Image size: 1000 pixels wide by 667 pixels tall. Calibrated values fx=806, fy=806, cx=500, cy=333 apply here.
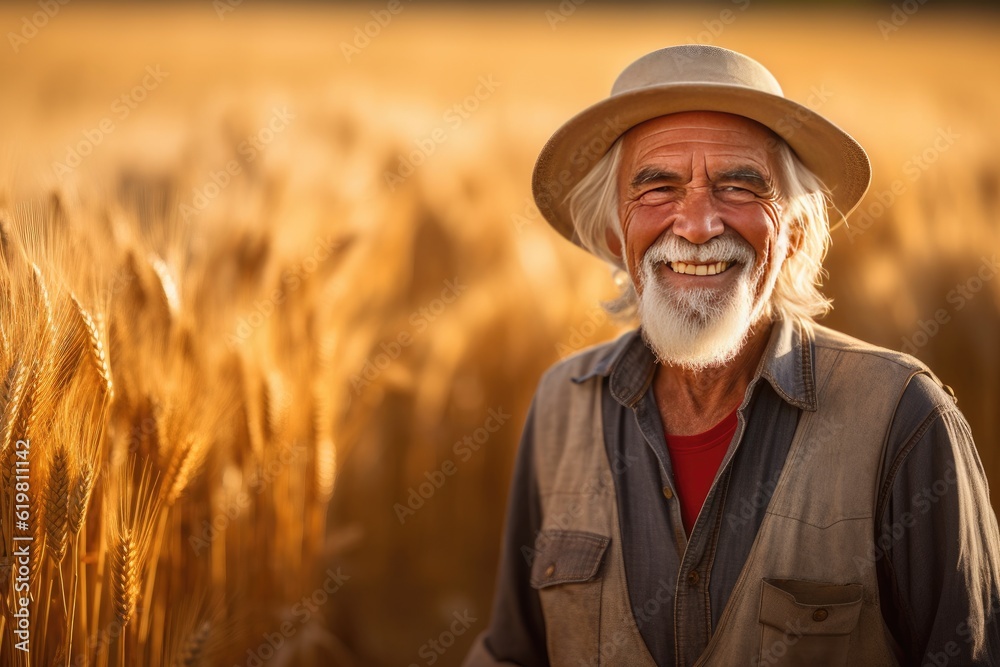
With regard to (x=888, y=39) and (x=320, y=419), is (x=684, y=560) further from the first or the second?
(x=888, y=39)

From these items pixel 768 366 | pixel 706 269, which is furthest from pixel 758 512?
pixel 706 269

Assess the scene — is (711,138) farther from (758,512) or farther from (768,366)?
(758,512)

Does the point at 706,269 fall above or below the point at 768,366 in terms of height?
above

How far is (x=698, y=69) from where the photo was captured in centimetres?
206

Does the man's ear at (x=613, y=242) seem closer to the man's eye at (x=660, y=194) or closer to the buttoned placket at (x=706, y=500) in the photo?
the man's eye at (x=660, y=194)

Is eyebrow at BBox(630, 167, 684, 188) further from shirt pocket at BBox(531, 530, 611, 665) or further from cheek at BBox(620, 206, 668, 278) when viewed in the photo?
shirt pocket at BBox(531, 530, 611, 665)

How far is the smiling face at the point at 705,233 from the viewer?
204cm

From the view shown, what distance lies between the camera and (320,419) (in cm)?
266

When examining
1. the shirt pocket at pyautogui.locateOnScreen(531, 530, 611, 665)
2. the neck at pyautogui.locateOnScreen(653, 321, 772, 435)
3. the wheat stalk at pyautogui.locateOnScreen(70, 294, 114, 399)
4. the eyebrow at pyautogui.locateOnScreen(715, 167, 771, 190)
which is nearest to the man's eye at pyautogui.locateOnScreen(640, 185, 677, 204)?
the eyebrow at pyautogui.locateOnScreen(715, 167, 771, 190)

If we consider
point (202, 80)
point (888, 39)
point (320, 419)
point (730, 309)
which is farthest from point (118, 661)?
point (888, 39)

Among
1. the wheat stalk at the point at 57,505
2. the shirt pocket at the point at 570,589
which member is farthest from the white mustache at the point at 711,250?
the wheat stalk at the point at 57,505

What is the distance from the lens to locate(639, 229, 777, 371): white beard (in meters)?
2.03

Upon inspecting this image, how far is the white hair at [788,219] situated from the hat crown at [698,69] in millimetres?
196

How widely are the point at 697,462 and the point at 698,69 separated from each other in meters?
1.01
